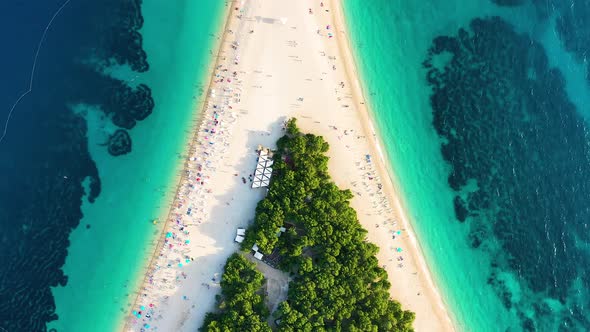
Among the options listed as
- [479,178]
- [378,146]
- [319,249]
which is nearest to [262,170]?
[319,249]

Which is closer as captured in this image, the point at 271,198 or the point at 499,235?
the point at 271,198

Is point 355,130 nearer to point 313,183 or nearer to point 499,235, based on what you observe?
point 313,183

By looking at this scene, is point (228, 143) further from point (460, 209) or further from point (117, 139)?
point (460, 209)

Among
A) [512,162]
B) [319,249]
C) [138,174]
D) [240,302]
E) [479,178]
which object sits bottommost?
[240,302]

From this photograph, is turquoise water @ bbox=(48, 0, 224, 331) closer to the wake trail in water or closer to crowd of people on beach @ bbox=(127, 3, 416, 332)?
crowd of people on beach @ bbox=(127, 3, 416, 332)

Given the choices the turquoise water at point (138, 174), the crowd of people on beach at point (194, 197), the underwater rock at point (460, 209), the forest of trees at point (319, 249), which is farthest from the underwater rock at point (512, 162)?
the turquoise water at point (138, 174)

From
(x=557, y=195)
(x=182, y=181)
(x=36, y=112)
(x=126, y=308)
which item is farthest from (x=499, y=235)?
(x=36, y=112)

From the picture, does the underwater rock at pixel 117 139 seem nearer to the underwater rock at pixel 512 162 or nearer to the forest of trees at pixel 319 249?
the forest of trees at pixel 319 249
